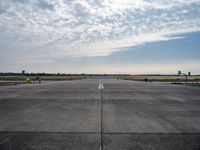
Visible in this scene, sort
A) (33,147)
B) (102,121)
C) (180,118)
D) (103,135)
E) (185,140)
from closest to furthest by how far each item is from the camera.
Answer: (33,147) → (185,140) → (103,135) → (102,121) → (180,118)

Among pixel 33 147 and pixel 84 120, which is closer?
pixel 33 147

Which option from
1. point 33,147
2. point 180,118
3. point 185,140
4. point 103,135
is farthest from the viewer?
point 180,118

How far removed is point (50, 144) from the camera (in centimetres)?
517

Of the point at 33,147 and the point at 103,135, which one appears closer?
the point at 33,147

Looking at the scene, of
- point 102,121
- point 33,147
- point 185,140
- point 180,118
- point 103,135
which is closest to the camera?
point 33,147

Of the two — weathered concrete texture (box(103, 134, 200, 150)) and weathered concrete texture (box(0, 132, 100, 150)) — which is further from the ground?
weathered concrete texture (box(0, 132, 100, 150))

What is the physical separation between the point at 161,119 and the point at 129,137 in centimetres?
294

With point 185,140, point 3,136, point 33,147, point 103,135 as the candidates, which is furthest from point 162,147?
point 3,136

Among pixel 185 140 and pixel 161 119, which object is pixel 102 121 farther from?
pixel 185 140

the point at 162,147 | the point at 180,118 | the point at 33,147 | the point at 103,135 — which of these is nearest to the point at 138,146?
the point at 162,147

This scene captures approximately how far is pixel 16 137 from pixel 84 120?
2839mm

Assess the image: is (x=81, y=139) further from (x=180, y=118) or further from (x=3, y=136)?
(x=180, y=118)

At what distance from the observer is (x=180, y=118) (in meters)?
8.48

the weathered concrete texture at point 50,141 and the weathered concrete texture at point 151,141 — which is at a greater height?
the weathered concrete texture at point 50,141
